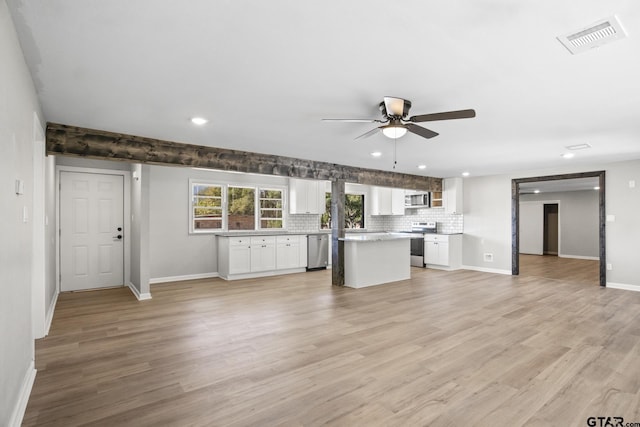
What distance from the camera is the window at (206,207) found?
7117mm

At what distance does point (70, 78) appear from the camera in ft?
8.53

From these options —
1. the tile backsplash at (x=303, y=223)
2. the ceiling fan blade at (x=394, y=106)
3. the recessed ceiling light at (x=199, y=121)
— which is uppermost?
the recessed ceiling light at (x=199, y=121)

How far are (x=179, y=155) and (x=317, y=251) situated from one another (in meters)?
4.33

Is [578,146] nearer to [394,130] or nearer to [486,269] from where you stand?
[394,130]

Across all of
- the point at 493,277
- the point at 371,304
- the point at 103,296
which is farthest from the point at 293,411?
the point at 493,277

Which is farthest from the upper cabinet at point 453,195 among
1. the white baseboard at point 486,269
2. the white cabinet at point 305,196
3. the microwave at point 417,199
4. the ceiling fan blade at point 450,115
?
the ceiling fan blade at point 450,115

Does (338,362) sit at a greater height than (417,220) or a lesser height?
lesser

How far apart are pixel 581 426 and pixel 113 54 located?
373 centimetres

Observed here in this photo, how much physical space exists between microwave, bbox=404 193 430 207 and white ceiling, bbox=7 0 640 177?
4.87m

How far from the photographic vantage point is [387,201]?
31.6 ft

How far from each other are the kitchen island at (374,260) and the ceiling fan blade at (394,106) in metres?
3.44

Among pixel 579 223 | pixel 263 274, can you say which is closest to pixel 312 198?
pixel 263 274

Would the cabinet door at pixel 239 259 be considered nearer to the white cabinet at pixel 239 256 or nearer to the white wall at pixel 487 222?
the white cabinet at pixel 239 256

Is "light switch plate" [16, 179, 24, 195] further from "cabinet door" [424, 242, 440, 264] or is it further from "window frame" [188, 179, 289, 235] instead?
"cabinet door" [424, 242, 440, 264]
